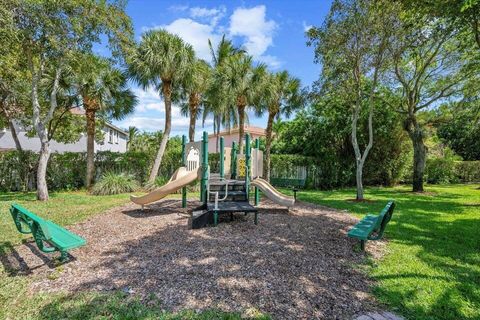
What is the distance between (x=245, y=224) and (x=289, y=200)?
1.79m

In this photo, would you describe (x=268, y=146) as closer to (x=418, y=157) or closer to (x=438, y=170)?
(x=418, y=157)

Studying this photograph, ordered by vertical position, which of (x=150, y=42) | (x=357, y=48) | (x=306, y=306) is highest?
(x=150, y=42)

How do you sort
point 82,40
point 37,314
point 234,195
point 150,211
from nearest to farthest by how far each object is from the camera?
point 37,314, point 234,195, point 150,211, point 82,40

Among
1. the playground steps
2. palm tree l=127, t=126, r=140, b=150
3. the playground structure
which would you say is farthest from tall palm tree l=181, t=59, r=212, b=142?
palm tree l=127, t=126, r=140, b=150

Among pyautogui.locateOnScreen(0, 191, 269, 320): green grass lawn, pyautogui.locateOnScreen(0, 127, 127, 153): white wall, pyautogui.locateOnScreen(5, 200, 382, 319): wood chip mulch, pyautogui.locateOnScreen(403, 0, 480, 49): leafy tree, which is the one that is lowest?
pyautogui.locateOnScreen(0, 191, 269, 320): green grass lawn

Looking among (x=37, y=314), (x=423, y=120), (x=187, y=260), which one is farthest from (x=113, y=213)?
(x=423, y=120)

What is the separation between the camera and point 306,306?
312cm

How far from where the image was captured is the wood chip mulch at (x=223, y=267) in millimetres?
3219

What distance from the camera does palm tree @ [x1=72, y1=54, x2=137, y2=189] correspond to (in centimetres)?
1189

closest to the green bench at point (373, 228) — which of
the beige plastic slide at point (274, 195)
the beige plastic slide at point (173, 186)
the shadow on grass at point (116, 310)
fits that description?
the shadow on grass at point (116, 310)

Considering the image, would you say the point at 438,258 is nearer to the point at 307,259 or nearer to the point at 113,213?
the point at 307,259

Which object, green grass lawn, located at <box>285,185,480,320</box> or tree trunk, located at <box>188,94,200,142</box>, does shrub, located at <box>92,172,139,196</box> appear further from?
green grass lawn, located at <box>285,185,480,320</box>

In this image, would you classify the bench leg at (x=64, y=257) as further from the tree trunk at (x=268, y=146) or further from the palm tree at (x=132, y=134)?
the palm tree at (x=132, y=134)

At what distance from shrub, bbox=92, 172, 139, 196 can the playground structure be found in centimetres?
500
